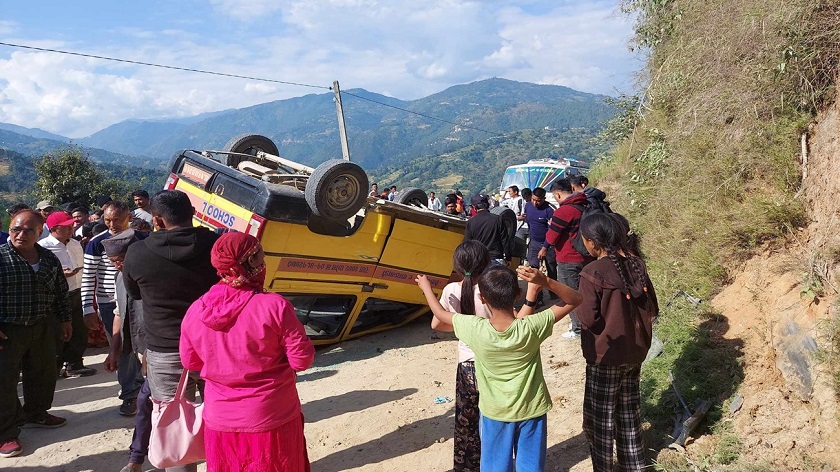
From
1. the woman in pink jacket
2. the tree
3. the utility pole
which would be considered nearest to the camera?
the woman in pink jacket

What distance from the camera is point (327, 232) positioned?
5777 mm

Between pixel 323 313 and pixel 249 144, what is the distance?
2.58 metres

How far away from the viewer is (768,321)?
3.85 m

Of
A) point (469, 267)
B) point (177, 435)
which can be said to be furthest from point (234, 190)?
point (469, 267)

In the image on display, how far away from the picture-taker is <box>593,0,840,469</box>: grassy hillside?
4113mm

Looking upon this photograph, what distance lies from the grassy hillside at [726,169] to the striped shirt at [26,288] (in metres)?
4.65

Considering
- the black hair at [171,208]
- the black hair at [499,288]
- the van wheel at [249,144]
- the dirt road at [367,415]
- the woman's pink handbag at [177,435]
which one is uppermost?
the van wheel at [249,144]

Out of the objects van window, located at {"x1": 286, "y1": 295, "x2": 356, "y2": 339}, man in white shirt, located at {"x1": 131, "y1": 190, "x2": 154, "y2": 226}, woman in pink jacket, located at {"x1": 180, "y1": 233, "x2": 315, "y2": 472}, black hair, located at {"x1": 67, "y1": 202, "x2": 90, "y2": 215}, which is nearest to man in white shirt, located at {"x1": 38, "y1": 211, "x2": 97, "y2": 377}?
man in white shirt, located at {"x1": 131, "y1": 190, "x2": 154, "y2": 226}

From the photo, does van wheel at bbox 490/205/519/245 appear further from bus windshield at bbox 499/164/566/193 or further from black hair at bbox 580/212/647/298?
bus windshield at bbox 499/164/566/193

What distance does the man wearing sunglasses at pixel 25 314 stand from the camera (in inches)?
162

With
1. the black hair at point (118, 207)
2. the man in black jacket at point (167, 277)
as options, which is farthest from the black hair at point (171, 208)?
the black hair at point (118, 207)

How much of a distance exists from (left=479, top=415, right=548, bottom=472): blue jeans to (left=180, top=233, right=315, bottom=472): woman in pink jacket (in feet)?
3.25

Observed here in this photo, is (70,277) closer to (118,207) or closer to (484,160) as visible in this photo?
(118,207)

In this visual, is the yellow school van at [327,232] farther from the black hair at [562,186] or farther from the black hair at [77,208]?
the black hair at [77,208]
